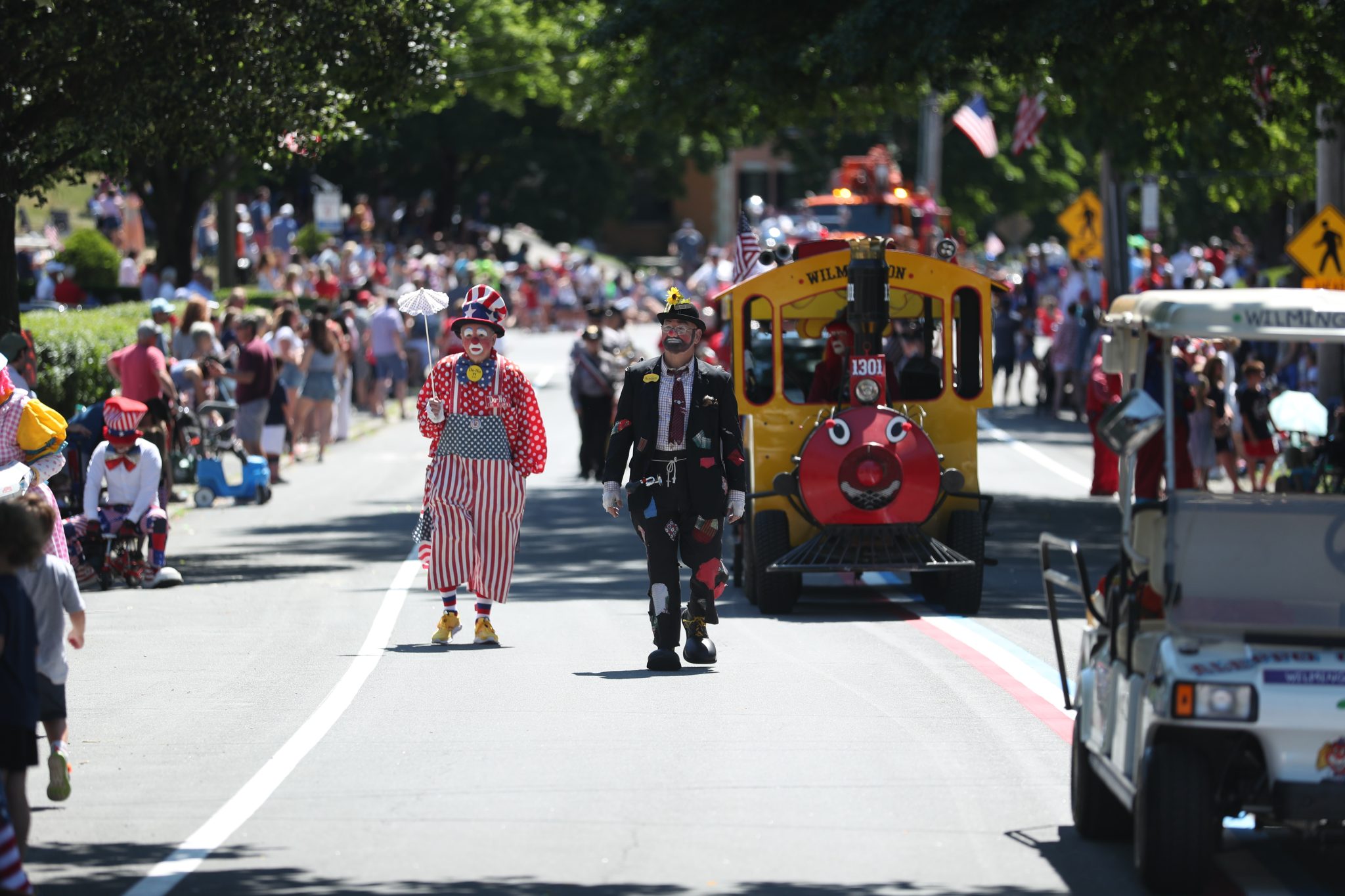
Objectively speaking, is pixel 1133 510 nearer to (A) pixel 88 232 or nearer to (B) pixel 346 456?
(B) pixel 346 456

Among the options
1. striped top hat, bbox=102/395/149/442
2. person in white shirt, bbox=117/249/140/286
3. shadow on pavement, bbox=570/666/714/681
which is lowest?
shadow on pavement, bbox=570/666/714/681

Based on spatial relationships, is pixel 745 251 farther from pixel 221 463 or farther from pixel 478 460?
pixel 478 460

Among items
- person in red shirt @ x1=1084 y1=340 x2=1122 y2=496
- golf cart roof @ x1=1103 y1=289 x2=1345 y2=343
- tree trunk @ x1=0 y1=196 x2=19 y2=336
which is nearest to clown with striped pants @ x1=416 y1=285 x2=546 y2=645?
golf cart roof @ x1=1103 y1=289 x2=1345 y2=343

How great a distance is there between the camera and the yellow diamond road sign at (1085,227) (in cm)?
4119

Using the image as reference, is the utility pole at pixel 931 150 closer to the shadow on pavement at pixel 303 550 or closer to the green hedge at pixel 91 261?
the green hedge at pixel 91 261

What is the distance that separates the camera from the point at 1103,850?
7.88m

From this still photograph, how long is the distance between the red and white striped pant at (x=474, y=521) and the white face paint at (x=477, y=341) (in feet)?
2.02

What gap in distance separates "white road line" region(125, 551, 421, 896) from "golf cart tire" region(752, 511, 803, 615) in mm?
2464

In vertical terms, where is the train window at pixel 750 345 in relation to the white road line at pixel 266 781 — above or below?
above

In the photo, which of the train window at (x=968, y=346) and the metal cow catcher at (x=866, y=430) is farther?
the train window at (x=968, y=346)

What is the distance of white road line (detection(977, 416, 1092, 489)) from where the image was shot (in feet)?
86.6

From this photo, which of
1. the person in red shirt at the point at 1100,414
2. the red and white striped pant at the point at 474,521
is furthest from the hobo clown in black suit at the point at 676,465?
the person in red shirt at the point at 1100,414

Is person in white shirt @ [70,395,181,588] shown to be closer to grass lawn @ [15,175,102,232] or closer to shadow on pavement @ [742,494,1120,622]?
shadow on pavement @ [742,494,1120,622]

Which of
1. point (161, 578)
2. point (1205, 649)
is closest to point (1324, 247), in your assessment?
point (161, 578)
